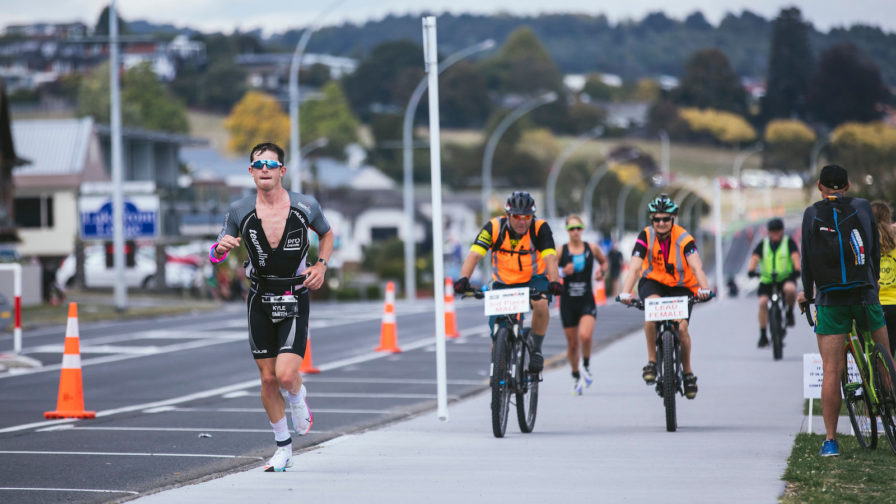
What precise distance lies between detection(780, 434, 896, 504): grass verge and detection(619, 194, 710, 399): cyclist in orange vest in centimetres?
174

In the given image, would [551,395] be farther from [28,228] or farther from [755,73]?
[755,73]

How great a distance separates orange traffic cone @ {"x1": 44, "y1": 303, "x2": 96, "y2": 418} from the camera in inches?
532

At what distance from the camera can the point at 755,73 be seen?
13162 centimetres

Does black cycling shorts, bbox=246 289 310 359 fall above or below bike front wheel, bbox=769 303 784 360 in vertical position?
above

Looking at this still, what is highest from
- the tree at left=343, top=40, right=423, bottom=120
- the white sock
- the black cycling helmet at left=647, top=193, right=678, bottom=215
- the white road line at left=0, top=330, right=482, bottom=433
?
the tree at left=343, top=40, right=423, bottom=120

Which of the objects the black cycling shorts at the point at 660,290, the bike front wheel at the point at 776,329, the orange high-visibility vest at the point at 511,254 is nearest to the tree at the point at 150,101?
the bike front wheel at the point at 776,329

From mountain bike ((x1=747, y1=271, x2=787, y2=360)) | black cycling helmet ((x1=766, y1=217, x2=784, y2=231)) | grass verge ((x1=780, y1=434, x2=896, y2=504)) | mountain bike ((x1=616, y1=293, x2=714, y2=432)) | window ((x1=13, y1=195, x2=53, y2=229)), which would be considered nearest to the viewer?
grass verge ((x1=780, y1=434, x2=896, y2=504))

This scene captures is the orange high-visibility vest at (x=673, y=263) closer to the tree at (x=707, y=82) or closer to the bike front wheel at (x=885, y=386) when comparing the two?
the bike front wheel at (x=885, y=386)

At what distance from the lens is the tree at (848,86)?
168 ft

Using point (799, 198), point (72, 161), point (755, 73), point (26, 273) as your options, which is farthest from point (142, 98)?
point (26, 273)

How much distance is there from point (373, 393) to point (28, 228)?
54.5m

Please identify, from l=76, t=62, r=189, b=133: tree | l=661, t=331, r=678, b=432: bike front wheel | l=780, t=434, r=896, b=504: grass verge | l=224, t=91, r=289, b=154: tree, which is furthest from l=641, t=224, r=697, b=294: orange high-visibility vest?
l=224, t=91, r=289, b=154: tree

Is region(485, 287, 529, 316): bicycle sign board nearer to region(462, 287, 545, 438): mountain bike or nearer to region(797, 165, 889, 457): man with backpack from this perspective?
region(462, 287, 545, 438): mountain bike

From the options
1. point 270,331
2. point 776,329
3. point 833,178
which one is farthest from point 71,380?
point 776,329
